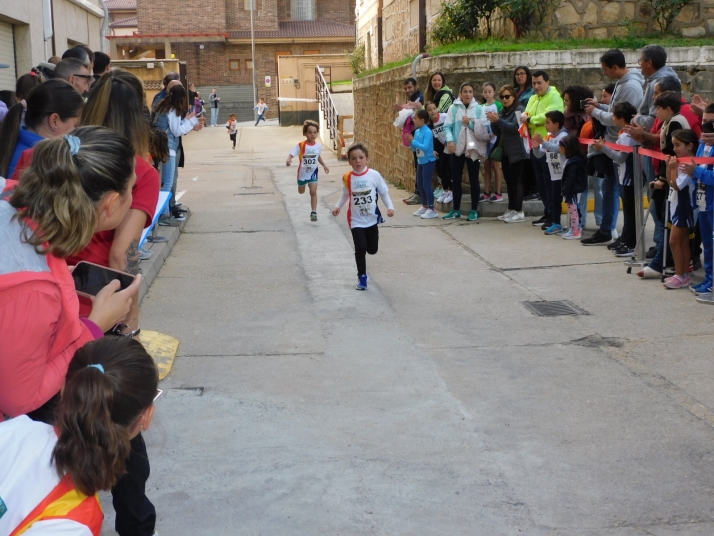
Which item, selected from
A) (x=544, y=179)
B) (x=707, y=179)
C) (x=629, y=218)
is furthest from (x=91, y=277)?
(x=544, y=179)

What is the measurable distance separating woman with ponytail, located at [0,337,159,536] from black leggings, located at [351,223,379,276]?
5885mm

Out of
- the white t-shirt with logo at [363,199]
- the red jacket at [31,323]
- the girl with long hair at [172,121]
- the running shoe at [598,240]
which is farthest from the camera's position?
the girl with long hair at [172,121]

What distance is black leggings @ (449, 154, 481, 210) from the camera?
12.0 metres

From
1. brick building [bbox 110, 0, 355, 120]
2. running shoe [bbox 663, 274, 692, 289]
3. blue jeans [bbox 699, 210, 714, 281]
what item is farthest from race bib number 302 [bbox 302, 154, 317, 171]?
brick building [bbox 110, 0, 355, 120]

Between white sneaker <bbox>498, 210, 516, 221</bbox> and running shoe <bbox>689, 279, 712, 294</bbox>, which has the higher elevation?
white sneaker <bbox>498, 210, 516, 221</bbox>

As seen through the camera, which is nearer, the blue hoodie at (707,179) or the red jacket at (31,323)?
the red jacket at (31,323)

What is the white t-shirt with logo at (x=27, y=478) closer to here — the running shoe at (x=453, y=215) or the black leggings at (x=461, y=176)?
the black leggings at (x=461, y=176)

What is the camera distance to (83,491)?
2111 mm

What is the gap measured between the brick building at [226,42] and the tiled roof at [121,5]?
1230cm

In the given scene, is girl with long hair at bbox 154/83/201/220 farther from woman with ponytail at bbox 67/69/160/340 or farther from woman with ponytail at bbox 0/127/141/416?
woman with ponytail at bbox 0/127/141/416

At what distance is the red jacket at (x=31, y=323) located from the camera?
2.32m

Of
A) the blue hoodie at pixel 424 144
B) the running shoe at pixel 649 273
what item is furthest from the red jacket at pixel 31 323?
the blue hoodie at pixel 424 144

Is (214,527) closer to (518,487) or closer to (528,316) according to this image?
(518,487)

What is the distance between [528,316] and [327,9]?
53.9 metres
